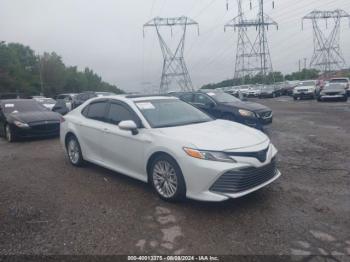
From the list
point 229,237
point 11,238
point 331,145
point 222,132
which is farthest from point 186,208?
point 331,145

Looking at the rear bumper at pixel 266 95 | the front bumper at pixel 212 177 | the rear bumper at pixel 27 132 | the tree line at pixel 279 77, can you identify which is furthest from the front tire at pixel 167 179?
the tree line at pixel 279 77

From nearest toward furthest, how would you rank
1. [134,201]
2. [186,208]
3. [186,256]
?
1. [186,256]
2. [186,208]
3. [134,201]

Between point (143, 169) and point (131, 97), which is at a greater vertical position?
point (131, 97)

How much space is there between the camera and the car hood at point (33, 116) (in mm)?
10625

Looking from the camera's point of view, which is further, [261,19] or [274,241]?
[261,19]

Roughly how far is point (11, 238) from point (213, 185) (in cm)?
250

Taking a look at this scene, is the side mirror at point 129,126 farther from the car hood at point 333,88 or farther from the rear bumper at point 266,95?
the rear bumper at point 266,95

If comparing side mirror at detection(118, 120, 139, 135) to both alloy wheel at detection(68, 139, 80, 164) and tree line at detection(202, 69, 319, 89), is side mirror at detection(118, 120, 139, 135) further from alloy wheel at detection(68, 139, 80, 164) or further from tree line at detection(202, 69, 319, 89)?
tree line at detection(202, 69, 319, 89)

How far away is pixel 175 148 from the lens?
4492mm

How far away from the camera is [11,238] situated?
3852 millimetres

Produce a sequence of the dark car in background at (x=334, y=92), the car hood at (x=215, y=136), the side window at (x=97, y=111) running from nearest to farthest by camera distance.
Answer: the car hood at (x=215, y=136) → the side window at (x=97, y=111) → the dark car in background at (x=334, y=92)

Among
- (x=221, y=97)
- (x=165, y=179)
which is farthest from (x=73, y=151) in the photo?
(x=221, y=97)

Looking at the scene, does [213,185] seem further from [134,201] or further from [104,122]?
[104,122]

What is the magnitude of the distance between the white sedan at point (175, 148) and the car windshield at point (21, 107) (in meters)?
5.91
